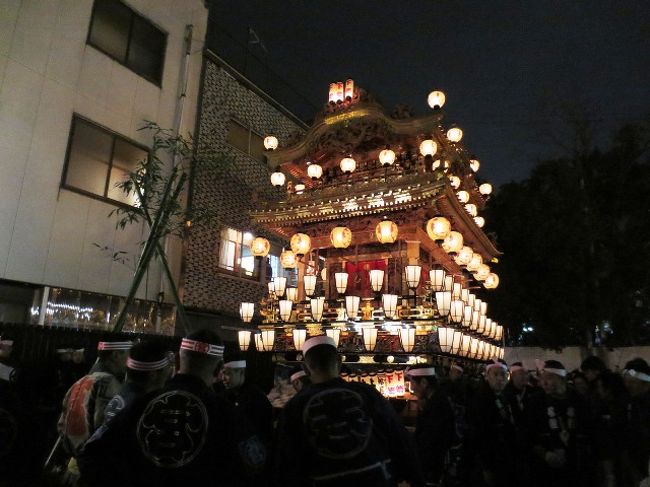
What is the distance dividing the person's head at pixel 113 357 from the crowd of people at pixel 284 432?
0.03ft

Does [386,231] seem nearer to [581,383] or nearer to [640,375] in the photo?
[581,383]

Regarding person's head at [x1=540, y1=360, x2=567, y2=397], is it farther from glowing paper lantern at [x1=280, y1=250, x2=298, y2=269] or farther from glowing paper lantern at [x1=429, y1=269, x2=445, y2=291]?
glowing paper lantern at [x1=280, y1=250, x2=298, y2=269]

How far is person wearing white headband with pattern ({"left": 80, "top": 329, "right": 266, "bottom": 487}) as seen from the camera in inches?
103

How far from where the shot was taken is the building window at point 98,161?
1301cm

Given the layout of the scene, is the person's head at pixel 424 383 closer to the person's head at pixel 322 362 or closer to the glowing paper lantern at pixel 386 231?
the person's head at pixel 322 362

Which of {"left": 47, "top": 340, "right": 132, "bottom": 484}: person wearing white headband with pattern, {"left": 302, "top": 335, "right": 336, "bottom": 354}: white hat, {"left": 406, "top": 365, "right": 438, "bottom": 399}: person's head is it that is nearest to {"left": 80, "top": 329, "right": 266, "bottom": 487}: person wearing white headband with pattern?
{"left": 302, "top": 335, "right": 336, "bottom": 354}: white hat

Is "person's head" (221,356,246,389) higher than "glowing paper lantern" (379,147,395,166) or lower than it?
lower

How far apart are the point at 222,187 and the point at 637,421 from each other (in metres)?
15.0

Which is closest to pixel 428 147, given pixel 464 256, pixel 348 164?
pixel 348 164

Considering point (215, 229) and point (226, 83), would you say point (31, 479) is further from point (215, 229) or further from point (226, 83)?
point (226, 83)

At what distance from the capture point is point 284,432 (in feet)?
10.2

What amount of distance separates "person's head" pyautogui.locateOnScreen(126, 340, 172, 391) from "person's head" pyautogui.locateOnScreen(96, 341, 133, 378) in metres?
1.25

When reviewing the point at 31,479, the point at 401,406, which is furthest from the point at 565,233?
the point at 31,479

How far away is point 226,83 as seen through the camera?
18.2 metres
